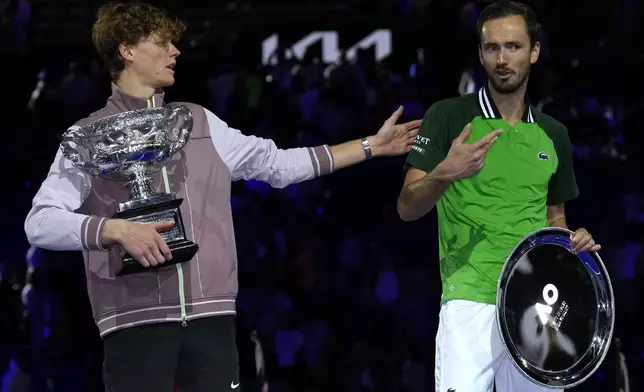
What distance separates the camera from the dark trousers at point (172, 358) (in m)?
3.20

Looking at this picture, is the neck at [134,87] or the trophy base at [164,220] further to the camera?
the neck at [134,87]

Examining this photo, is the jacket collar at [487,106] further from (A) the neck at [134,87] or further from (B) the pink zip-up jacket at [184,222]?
(A) the neck at [134,87]

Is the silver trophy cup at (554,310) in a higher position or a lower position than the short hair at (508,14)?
lower

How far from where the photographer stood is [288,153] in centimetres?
358

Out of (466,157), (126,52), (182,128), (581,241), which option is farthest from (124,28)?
(581,241)

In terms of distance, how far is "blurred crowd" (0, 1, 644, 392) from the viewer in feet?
21.5

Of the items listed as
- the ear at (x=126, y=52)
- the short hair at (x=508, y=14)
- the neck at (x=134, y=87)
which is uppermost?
the short hair at (x=508, y=14)

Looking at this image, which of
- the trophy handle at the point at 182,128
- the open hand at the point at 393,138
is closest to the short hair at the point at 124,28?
the trophy handle at the point at 182,128

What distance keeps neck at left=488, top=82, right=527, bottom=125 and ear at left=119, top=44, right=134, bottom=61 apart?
4.00ft

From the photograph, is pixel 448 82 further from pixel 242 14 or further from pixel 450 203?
pixel 450 203

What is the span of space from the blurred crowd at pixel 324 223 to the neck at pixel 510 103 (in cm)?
295

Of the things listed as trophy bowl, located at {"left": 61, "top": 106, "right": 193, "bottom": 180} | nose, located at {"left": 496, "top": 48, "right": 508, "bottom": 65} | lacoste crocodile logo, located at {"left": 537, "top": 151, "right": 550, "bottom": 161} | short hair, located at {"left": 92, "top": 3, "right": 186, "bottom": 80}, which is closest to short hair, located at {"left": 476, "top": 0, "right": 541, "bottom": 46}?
nose, located at {"left": 496, "top": 48, "right": 508, "bottom": 65}

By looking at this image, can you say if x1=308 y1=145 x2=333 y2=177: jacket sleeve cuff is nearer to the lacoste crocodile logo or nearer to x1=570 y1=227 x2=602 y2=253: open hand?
the lacoste crocodile logo

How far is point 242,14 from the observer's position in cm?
706
